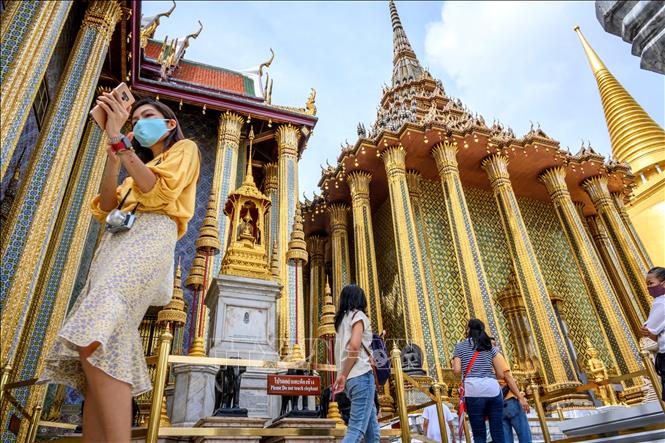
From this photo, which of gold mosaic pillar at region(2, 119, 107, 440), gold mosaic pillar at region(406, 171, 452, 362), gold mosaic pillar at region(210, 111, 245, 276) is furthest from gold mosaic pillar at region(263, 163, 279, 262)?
gold mosaic pillar at region(406, 171, 452, 362)

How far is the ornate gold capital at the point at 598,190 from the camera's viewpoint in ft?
43.2

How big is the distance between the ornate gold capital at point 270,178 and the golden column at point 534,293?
20.2 feet

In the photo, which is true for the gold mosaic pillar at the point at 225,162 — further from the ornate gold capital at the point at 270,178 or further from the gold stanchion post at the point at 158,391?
the gold stanchion post at the point at 158,391

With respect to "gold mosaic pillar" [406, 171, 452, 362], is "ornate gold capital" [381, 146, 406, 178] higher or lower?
higher

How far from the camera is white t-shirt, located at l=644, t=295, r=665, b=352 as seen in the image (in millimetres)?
2825

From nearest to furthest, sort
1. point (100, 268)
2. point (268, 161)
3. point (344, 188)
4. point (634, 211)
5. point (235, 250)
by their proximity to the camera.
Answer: point (100, 268)
point (235, 250)
point (268, 161)
point (344, 188)
point (634, 211)

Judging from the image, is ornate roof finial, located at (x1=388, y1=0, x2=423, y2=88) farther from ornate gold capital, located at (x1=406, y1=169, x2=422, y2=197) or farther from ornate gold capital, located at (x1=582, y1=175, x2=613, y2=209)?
ornate gold capital, located at (x1=582, y1=175, x2=613, y2=209)

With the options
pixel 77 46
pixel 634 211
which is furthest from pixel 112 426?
pixel 634 211

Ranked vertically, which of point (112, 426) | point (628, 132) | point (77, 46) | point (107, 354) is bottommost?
point (112, 426)

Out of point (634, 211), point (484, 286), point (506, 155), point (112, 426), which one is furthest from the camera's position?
point (634, 211)

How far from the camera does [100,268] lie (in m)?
1.22

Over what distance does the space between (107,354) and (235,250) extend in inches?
145

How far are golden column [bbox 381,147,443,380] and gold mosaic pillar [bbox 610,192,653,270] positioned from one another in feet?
23.3

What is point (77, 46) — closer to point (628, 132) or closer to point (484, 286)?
point (484, 286)
